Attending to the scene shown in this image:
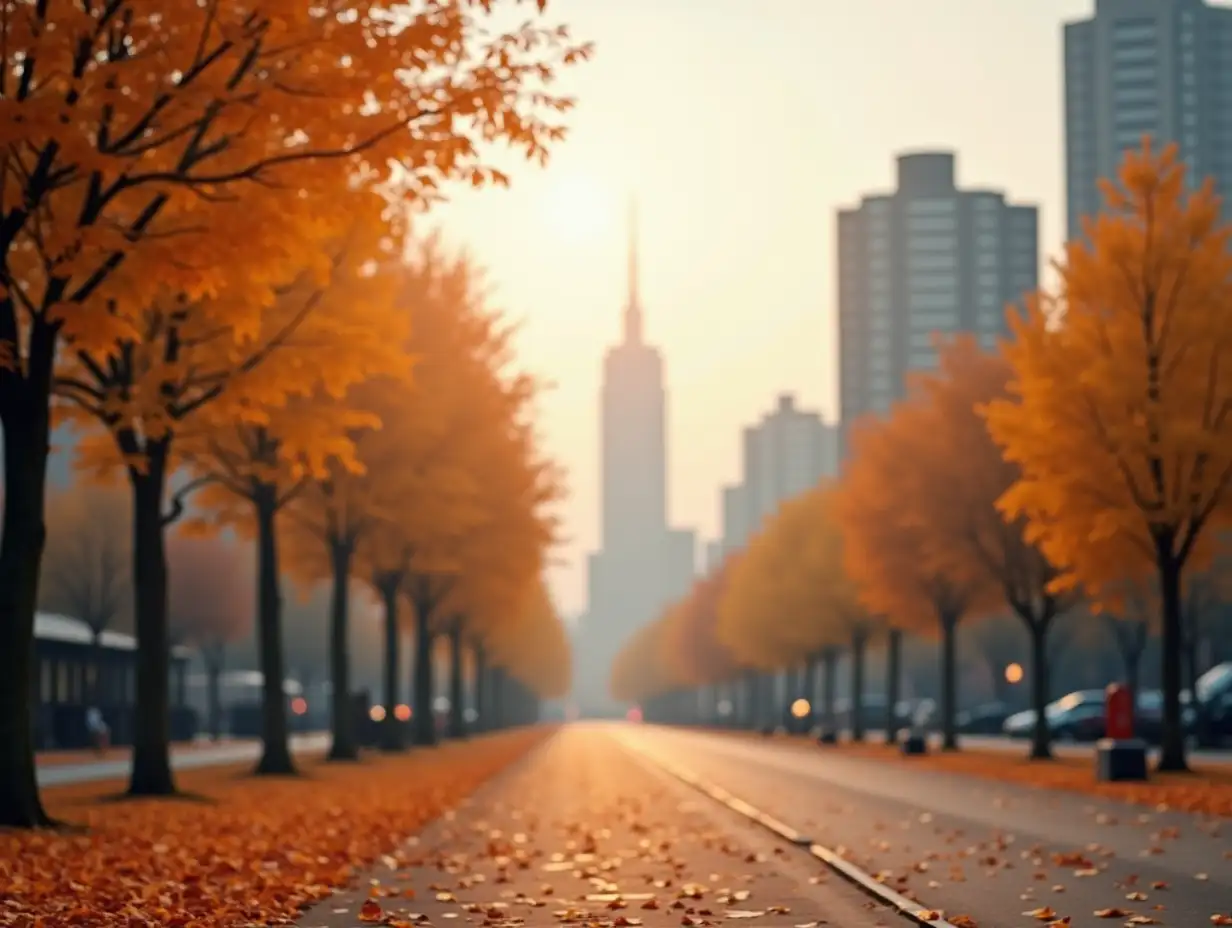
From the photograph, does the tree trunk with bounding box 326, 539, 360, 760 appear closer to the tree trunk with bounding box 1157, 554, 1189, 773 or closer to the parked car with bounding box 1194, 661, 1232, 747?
the tree trunk with bounding box 1157, 554, 1189, 773

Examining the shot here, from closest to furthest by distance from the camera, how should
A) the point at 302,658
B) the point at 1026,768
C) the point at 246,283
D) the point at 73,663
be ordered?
the point at 246,283 → the point at 1026,768 → the point at 73,663 → the point at 302,658

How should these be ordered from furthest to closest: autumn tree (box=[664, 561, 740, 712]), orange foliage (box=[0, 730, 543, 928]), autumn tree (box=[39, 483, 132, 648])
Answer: autumn tree (box=[664, 561, 740, 712]) < autumn tree (box=[39, 483, 132, 648]) < orange foliage (box=[0, 730, 543, 928])

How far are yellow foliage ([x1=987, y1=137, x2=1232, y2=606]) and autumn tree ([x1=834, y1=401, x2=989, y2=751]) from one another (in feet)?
51.3

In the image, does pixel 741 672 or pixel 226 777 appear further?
pixel 741 672

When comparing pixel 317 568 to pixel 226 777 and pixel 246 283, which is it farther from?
pixel 246 283

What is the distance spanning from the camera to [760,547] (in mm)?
94375

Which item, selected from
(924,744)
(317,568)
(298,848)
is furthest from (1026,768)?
(298,848)

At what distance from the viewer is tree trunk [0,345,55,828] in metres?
18.9

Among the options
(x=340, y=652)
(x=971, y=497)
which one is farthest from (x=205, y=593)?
(x=971, y=497)

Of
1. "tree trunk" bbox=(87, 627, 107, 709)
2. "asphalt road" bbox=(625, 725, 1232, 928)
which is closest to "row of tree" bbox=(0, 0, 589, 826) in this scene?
"asphalt road" bbox=(625, 725, 1232, 928)

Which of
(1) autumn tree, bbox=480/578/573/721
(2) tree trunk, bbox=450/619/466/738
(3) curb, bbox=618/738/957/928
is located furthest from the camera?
(1) autumn tree, bbox=480/578/573/721

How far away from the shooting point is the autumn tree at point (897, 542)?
53844 millimetres

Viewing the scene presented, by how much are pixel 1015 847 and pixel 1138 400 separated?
17.9m

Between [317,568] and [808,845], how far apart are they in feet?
97.7
